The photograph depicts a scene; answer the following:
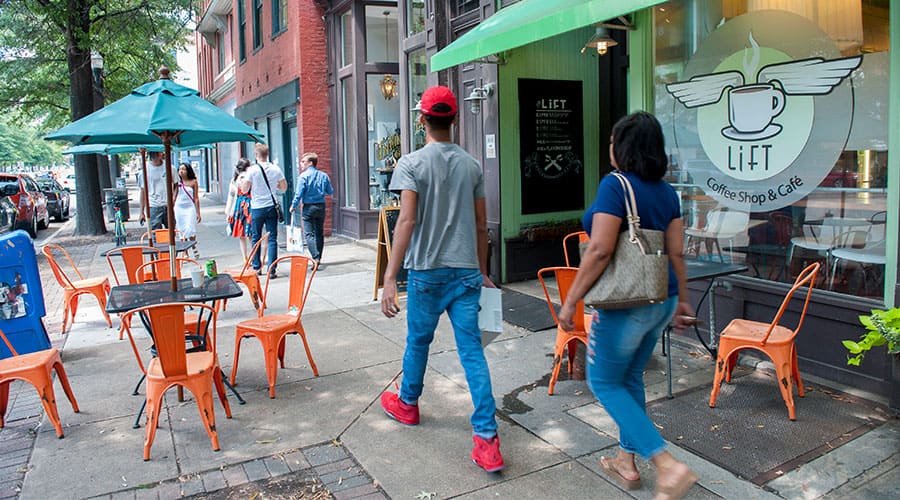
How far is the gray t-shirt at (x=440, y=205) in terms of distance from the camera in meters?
3.67

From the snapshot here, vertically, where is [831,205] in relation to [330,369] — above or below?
above

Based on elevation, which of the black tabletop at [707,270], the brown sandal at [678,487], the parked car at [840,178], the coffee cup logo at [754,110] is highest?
the coffee cup logo at [754,110]

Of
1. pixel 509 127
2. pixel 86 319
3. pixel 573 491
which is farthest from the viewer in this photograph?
pixel 509 127

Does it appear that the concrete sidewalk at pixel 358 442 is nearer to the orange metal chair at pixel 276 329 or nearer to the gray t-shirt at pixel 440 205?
the orange metal chair at pixel 276 329

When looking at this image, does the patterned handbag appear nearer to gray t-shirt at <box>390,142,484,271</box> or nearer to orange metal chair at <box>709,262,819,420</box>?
gray t-shirt at <box>390,142,484,271</box>

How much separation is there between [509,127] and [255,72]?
38.6ft

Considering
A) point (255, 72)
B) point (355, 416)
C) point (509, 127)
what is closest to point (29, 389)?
point (355, 416)

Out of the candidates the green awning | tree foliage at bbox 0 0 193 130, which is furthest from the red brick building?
the green awning

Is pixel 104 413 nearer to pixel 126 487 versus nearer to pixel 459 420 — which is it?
pixel 126 487

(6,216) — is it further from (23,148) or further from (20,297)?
(23,148)

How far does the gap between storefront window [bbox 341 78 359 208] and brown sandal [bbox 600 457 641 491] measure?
9959mm

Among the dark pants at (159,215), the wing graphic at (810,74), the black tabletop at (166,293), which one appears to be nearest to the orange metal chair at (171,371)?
the black tabletop at (166,293)

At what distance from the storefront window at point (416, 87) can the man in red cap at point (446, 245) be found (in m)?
6.92

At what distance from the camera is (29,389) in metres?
5.30
